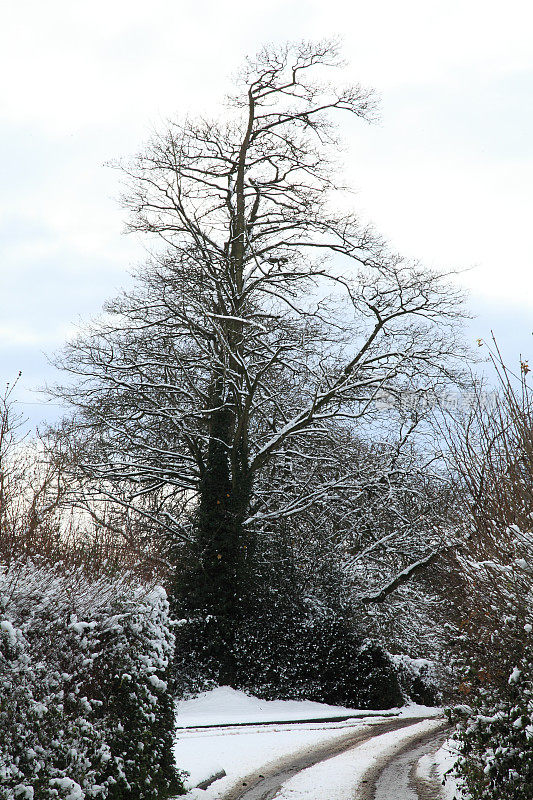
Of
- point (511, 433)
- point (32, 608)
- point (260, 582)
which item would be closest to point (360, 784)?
point (511, 433)

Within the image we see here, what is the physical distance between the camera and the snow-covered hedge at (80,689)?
5660 millimetres

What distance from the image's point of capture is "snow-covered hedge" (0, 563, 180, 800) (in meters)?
5.66

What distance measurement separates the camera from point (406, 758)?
11.4 meters

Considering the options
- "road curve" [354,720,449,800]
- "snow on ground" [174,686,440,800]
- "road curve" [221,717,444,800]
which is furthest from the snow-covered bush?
"road curve" [354,720,449,800]

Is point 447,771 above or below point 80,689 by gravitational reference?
below

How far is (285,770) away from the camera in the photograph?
1018 cm

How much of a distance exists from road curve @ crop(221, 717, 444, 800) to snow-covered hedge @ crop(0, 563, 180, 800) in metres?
1.02

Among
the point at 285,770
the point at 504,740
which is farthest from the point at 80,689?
the point at 285,770

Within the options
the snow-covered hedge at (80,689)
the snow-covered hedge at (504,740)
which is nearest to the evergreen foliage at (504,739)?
the snow-covered hedge at (504,740)

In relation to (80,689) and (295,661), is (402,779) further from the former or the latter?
(295,661)

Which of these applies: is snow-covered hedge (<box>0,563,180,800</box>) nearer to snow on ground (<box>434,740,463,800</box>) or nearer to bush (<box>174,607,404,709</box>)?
snow on ground (<box>434,740,463,800</box>)

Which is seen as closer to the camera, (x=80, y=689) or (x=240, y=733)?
(x=80, y=689)

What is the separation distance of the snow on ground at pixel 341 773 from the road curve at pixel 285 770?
13 cm

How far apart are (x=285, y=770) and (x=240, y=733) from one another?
11.8 feet
